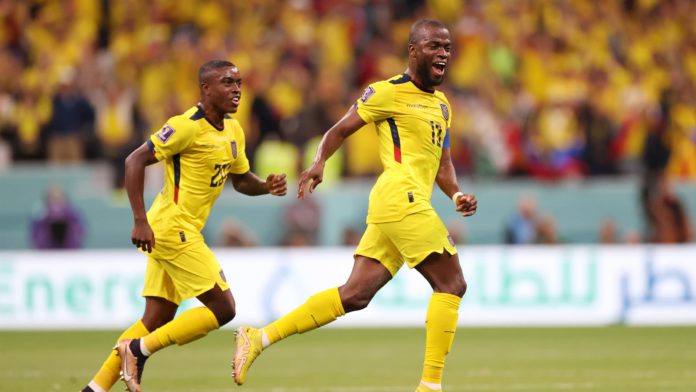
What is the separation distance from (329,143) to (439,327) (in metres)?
1.40

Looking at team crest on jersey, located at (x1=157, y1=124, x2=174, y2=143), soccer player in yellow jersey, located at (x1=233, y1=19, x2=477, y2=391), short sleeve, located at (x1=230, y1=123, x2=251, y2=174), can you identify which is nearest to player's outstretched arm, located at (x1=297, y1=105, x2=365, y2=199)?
soccer player in yellow jersey, located at (x1=233, y1=19, x2=477, y2=391)

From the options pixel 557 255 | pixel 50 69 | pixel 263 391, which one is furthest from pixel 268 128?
pixel 263 391

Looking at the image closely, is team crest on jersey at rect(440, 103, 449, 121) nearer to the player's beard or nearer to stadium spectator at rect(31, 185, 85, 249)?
the player's beard

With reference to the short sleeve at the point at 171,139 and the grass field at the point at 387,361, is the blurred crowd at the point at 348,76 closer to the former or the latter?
the grass field at the point at 387,361

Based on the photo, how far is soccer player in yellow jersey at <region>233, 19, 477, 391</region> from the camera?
26.7 feet

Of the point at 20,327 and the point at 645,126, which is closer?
the point at 20,327

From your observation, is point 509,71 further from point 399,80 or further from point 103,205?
point 399,80

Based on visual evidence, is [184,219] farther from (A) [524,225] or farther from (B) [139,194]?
(A) [524,225]

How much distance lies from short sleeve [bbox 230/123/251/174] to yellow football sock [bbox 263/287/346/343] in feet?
3.99

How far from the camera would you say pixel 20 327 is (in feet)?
55.2

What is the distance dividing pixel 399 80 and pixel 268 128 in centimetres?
1050

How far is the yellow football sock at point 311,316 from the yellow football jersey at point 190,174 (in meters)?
0.86

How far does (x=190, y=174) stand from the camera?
28.3ft

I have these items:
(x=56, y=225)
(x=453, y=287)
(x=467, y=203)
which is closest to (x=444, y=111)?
(x=467, y=203)
